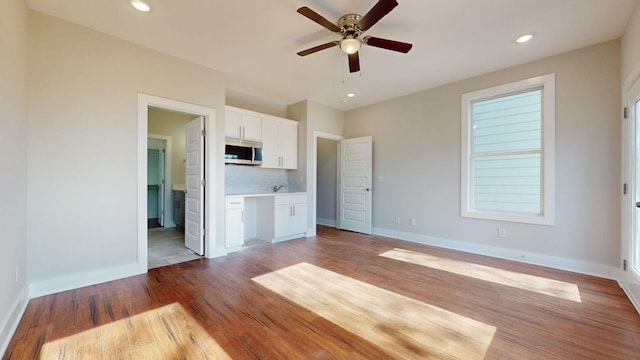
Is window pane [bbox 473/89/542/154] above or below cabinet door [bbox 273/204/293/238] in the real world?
above

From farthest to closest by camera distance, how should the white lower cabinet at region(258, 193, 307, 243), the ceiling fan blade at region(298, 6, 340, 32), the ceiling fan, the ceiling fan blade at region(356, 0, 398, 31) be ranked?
the white lower cabinet at region(258, 193, 307, 243)
the ceiling fan
the ceiling fan blade at region(298, 6, 340, 32)
the ceiling fan blade at region(356, 0, 398, 31)

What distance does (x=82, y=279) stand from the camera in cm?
269

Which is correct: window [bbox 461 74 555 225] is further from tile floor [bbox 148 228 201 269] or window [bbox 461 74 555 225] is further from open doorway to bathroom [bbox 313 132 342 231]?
tile floor [bbox 148 228 201 269]

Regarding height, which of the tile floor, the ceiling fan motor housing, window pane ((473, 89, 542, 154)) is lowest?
the tile floor

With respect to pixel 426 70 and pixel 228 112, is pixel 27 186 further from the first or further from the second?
pixel 426 70

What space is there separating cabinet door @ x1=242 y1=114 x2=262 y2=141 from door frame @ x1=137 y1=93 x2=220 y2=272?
80 cm

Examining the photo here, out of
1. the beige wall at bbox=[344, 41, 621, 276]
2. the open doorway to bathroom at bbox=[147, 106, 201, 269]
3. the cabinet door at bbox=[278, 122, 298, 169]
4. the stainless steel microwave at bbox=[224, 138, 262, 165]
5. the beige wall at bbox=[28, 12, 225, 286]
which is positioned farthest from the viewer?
the open doorway to bathroom at bbox=[147, 106, 201, 269]

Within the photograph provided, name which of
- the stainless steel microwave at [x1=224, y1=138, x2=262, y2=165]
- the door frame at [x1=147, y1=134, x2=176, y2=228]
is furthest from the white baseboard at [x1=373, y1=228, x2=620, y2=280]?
the door frame at [x1=147, y1=134, x2=176, y2=228]

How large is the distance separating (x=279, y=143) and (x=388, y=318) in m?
3.74

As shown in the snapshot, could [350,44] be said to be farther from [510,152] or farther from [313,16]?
[510,152]

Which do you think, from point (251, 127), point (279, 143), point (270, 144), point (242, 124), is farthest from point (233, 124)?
point (279, 143)

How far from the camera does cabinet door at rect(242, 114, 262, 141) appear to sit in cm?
453

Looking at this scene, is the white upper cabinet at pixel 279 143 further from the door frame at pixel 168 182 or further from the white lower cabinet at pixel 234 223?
the door frame at pixel 168 182

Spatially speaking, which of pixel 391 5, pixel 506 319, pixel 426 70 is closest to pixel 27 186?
pixel 391 5
